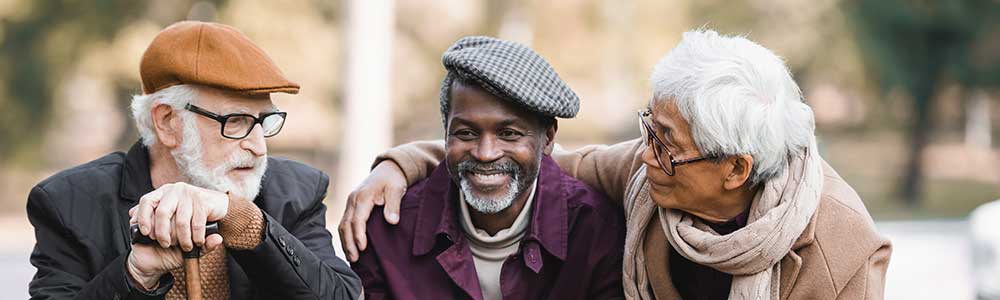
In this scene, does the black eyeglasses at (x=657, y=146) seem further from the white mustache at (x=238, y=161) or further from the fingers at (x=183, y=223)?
the fingers at (x=183, y=223)

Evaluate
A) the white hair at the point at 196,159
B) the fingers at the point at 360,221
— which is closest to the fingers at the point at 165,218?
the white hair at the point at 196,159

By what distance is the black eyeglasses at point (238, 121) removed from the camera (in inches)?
112

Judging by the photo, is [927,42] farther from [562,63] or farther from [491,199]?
[491,199]

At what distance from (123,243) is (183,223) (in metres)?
0.47

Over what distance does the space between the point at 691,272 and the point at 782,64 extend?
619 mm

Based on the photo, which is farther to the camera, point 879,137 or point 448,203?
point 879,137

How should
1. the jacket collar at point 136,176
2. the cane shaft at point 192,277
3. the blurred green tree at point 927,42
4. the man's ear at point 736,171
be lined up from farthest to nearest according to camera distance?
1. the blurred green tree at point 927,42
2. the jacket collar at point 136,176
3. the man's ear at point 736,171
4. the cane shaft at point 192,277

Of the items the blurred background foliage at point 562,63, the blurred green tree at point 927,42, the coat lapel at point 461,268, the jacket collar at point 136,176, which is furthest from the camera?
the blurred background foliage at point 562,63

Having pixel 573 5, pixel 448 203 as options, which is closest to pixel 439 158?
pixel 448 203

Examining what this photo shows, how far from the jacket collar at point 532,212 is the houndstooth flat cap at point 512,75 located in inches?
8.6

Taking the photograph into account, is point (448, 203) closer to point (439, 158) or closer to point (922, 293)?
point (439, 158)

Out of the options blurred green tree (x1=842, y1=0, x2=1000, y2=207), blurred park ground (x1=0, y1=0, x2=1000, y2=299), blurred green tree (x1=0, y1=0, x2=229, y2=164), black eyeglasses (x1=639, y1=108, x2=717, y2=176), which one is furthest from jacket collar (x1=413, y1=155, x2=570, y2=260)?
blurred green tree (x1=842, y1=0, x2=1000, y2=207)

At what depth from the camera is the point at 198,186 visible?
2.88 metres

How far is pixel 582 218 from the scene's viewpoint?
3168mm
